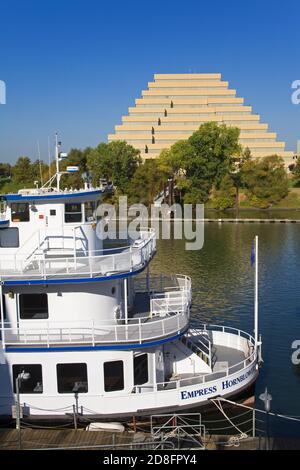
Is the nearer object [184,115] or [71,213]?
[71,213]

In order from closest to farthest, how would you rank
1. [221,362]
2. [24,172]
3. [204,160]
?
1. [221,362]
2. [204,160]
3. [24,172]

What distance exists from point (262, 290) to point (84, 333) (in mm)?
22832

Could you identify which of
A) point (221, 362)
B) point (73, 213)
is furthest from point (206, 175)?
point (73, 213)

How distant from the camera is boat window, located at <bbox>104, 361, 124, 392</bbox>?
16.8m

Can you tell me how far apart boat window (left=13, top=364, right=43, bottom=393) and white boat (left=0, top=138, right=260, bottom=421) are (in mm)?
33

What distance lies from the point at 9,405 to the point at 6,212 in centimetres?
669

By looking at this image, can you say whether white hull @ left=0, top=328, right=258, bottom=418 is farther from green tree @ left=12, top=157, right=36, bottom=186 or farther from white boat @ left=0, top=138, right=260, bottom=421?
green tree @ left=12, top=157, right=36, bottom=186

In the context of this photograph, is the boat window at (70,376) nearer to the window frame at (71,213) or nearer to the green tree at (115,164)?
the window frame at (71,213)

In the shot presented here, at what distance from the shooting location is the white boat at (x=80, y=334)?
54.1 feet

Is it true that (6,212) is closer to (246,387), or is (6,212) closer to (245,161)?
(246,387)

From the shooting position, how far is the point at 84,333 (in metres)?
16.8

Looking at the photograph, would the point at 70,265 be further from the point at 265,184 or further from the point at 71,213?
the point at 265,184

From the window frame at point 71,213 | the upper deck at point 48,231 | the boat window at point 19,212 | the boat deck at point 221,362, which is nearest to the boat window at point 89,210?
the upper deck at point 48,231

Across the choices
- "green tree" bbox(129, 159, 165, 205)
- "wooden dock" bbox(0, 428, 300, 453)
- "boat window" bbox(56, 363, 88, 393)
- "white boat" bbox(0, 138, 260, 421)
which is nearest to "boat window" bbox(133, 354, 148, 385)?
"white boat" bbox(0, 138, 260, 421)
